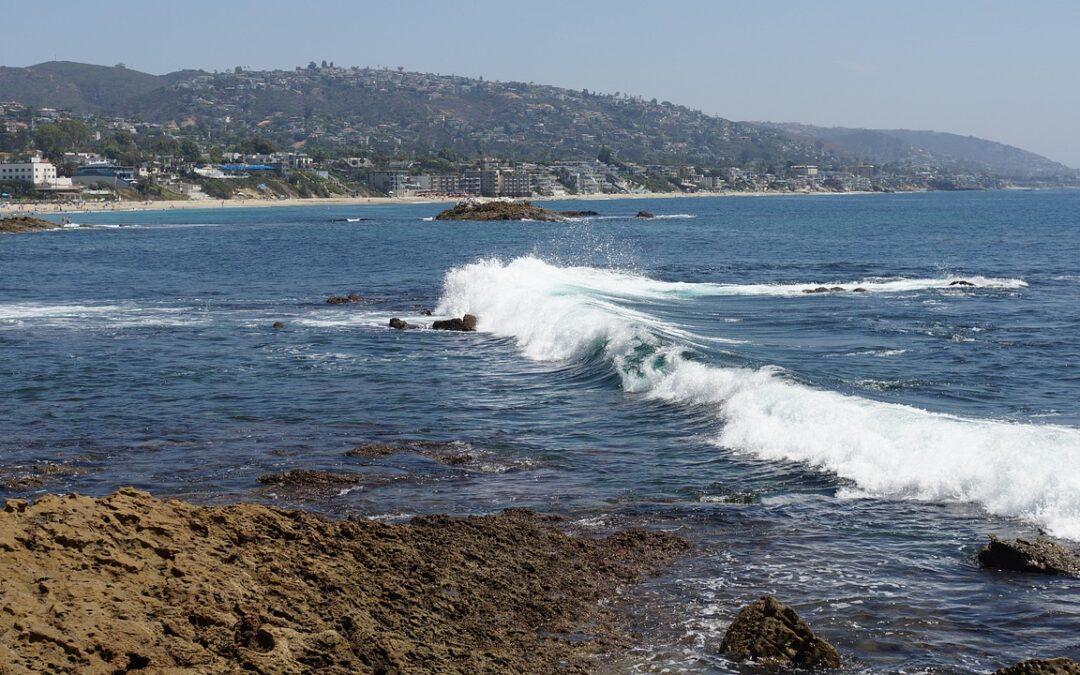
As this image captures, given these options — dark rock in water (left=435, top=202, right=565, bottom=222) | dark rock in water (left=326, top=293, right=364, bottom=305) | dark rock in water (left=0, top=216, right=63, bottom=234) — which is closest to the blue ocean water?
dark rock in water (left=326, top=293, right=364, bottom=305)

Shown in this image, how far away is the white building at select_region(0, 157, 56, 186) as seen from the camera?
172 m

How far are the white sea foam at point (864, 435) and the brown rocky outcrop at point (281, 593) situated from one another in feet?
15.2

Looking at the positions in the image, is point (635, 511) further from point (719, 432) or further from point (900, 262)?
point (900, 262)

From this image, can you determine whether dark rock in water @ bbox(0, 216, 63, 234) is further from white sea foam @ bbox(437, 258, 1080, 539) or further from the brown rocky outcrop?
the brown rocky outcrop

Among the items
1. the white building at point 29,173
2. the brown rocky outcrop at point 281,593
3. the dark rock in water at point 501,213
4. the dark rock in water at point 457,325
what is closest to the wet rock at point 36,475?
the brown rocky outcrop at point 281,593

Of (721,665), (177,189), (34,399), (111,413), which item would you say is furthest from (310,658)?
(177,189)

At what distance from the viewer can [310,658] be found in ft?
26.5

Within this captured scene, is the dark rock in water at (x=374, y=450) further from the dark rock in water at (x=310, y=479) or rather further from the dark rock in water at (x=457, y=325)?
the dark rock in water at (x=457, y=325)

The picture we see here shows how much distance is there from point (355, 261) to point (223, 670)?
56946 millimetres

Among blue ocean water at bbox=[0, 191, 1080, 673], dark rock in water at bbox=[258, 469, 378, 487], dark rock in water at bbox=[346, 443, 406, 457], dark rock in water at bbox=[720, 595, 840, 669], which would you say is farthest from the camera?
dark rock in water at bbox=[346, 443, 406, 457]

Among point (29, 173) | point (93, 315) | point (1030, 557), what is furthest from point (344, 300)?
point (29, 173)

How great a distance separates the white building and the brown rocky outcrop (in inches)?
6946

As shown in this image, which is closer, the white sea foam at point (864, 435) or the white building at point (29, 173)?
the white sea foam at point (864, 435)

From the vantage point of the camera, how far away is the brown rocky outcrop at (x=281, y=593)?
775cm
